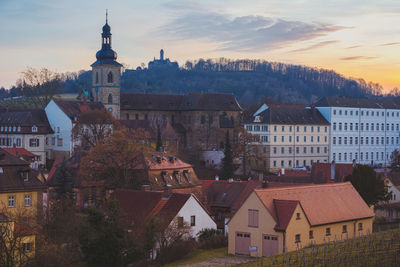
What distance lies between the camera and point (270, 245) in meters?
40.9

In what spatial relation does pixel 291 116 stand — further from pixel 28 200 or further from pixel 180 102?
pixel 28 200

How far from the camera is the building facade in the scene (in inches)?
3836

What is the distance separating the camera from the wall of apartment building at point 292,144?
97438 mm

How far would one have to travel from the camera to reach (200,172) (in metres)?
84.6

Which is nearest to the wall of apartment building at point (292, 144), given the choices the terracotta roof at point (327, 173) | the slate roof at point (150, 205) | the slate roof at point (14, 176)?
the terracotta roof at point (327, 173)

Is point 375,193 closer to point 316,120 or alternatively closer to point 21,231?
point 21,231

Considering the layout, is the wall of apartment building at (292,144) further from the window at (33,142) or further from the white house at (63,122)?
the window at (33,142)

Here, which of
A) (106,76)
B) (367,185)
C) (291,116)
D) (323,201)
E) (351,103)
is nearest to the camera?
(323,201)

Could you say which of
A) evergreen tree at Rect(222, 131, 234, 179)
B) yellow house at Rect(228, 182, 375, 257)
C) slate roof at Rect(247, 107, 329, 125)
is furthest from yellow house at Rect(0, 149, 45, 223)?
slate roof at Rect(247, 107, 329, 125)

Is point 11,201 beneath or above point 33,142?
beneath

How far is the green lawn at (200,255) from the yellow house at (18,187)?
1001 centimetres

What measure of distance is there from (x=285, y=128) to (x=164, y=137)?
19.0 metres

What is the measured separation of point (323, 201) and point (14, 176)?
20887 millimetres

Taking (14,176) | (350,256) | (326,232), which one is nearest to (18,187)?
(14,176)
